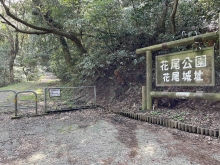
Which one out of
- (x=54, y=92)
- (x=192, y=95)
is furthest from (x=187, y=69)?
(x=54, y=92)

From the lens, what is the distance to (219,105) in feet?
15.1

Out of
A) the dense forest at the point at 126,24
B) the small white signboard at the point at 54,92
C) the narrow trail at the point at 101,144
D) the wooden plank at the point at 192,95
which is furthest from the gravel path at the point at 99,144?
the dense forest at the point at 126,24

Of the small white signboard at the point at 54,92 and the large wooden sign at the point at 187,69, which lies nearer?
the large wooden sign at the point at 187,69

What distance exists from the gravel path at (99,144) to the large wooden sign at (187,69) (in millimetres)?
1253

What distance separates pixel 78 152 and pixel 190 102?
137 inches

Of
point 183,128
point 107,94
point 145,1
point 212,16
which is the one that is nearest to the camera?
point 183,128

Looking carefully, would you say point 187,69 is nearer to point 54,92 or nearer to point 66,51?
point 54,92

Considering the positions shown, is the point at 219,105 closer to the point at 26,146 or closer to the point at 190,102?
the point at 190,102

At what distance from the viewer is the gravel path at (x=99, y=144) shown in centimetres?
276

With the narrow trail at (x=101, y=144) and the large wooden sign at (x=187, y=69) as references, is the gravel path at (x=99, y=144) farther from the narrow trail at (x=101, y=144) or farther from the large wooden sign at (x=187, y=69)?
the large wooden sign at (x=187, y=69)

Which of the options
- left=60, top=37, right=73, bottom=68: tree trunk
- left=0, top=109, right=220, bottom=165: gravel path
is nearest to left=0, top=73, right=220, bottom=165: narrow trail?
left=0, top=109, right=220, bottom=165: gravel path

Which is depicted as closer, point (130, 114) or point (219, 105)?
point (219, 105)

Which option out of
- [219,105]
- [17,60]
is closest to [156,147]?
[219,105]

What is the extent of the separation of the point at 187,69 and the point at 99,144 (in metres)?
2.70
